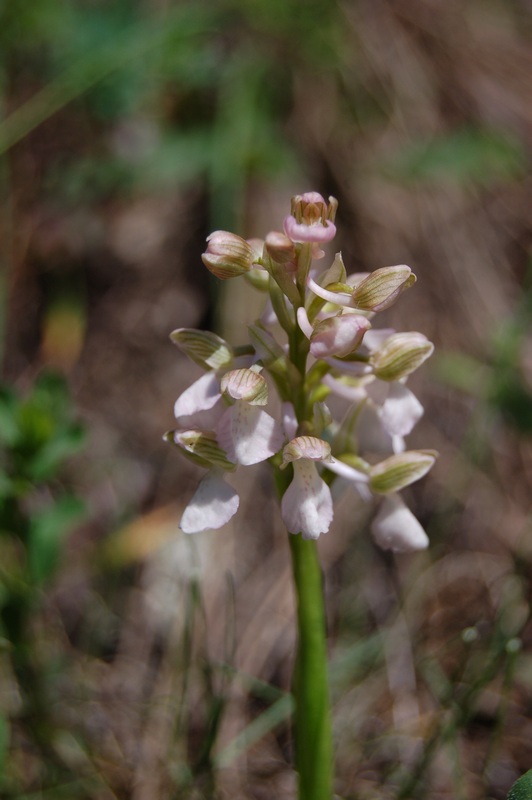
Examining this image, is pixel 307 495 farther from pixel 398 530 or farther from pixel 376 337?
pixel 376 337

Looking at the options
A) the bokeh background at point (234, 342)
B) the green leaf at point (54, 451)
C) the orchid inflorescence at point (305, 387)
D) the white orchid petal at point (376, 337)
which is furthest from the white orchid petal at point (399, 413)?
the green leaf at point (54, 451)

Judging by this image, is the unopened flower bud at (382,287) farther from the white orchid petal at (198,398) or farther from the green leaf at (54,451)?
the green leaf at (54,451)

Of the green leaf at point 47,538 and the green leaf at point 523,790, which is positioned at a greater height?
the green leaf at point 47,538

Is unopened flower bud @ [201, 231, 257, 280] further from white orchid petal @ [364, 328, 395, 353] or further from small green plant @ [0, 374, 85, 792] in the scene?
small green plant @ [0, 374, 85, 792]

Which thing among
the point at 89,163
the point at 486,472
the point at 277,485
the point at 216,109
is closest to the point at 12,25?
the point at 89,163

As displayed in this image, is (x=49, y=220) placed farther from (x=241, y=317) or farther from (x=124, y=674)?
(x=124, y=674)

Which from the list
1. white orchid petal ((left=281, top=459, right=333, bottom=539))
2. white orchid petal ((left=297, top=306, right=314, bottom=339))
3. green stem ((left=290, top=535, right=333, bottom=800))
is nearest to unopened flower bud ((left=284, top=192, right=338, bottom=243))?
white orchid petal ((left=297, top=306, right=314, bottom=339))
